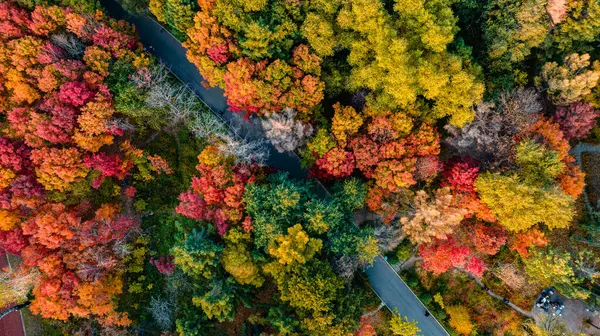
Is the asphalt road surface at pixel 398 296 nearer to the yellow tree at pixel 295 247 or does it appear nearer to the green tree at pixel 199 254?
the yellow tree at pixel 295 247

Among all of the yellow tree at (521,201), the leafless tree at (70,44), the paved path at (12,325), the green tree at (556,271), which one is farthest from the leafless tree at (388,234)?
the paved path at (12,325)

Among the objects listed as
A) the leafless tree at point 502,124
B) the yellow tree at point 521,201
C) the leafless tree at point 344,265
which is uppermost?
the leafless tree at point 502,124

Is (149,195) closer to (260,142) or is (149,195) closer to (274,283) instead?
(260,142)

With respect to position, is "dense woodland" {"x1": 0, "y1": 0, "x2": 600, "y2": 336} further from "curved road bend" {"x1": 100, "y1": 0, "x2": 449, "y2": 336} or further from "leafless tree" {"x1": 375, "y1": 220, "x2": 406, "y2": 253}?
"curved road bend" {"x1": 100, "y1": 0, "x2": 449, "y2": 336}

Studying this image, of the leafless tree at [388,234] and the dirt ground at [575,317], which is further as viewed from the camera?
the dirt ground at [575,317]

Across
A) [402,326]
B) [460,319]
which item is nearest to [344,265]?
[402,326]

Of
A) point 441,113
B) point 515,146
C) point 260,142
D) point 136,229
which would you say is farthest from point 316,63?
point 136,229
